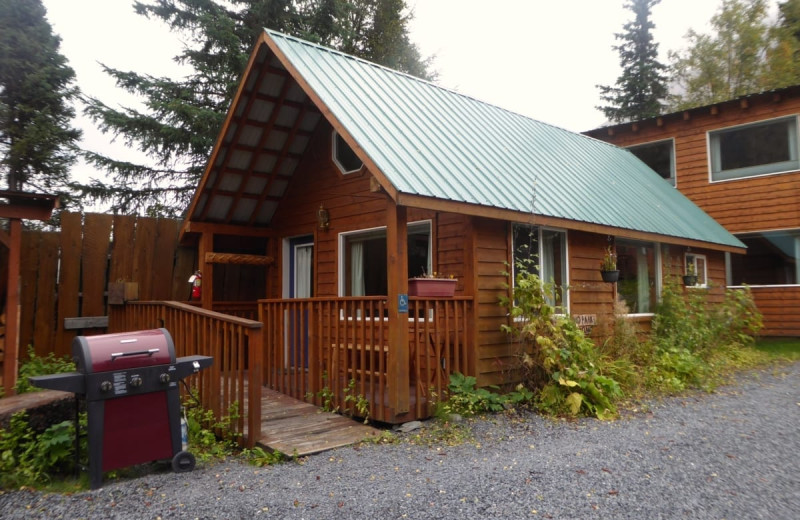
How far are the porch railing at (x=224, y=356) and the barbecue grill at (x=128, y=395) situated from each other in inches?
26.5

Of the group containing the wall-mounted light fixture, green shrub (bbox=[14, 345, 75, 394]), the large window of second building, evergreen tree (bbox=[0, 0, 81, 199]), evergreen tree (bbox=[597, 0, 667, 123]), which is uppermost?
evergreen tree (bbox=[597, 0, 667, 123])

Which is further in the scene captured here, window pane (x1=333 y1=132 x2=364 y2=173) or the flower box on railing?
window pane (x1=333 y1=132 x2=364 y2=173)

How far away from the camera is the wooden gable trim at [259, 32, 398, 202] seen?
5.71m

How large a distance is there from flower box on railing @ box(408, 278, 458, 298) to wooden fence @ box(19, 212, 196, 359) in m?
4.91

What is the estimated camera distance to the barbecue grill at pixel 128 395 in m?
4.34

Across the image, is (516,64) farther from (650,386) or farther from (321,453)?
(321,453)

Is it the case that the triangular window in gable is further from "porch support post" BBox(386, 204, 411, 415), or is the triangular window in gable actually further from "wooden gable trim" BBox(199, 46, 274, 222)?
"porch support post" BBox(386, 204, 411, 415)

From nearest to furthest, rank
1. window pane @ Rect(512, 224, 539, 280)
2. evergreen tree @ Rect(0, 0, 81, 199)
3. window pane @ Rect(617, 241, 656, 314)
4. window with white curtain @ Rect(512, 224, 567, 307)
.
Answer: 1. window pane @ Rect(512, 224, 539, 280)
2. window with white curtain @ Rect(512, 224, 567, 307)
3. window pane @ Rect(617, 241, 656, 314)
4. evergreen tree @ Rect(0, 0, 81, 199)

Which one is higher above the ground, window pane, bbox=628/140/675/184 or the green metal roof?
window pane, bbox=628/140/675/184

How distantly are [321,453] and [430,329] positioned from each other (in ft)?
6.38

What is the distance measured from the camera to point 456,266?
24.3 feet

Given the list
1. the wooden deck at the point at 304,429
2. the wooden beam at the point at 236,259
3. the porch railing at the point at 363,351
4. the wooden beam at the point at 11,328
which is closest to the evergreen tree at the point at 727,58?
the wooden beam at the point at 236,259

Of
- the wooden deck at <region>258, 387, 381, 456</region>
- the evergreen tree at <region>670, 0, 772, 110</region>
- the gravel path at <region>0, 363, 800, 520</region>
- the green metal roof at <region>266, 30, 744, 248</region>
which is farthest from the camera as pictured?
the evergreen tree at <region>670, 0, 772, 110</region>

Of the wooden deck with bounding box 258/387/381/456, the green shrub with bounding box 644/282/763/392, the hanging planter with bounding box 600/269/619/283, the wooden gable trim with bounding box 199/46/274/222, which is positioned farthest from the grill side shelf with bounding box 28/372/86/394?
the hanging planter with bounding box 600/269/619/283
